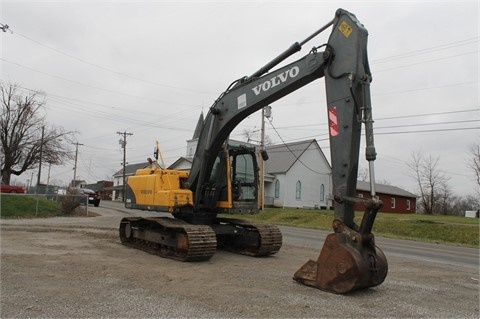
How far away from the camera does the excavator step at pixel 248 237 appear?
1058 cm

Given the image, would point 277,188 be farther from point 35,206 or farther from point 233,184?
point 233,184

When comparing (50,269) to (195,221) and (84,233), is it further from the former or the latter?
(84,233)

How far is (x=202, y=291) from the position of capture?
21.9 ft

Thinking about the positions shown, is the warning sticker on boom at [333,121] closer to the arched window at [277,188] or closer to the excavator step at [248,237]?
the excavator step at [248,237]

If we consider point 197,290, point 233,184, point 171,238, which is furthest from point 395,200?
point 197,290

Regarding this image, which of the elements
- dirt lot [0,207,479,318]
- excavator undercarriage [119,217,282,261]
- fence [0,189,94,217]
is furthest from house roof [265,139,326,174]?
dirt lot [0,207,479,318]

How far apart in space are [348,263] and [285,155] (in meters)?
42.5

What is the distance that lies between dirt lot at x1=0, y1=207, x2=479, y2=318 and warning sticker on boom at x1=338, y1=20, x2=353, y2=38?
410 cm

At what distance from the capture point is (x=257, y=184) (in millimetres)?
11047

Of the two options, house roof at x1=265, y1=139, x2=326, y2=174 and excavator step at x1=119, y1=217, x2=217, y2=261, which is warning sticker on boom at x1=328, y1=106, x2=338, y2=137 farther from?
house roof at x1=265, y1=139, x2=326, y2=174

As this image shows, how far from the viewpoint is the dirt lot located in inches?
219

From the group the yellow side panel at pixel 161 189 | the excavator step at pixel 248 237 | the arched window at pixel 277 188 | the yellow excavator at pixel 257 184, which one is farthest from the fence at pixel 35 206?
the arched window at pixel 277 188

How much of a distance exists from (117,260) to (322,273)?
4792mm

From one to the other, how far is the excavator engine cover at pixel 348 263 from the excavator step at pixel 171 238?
3.34 metres
